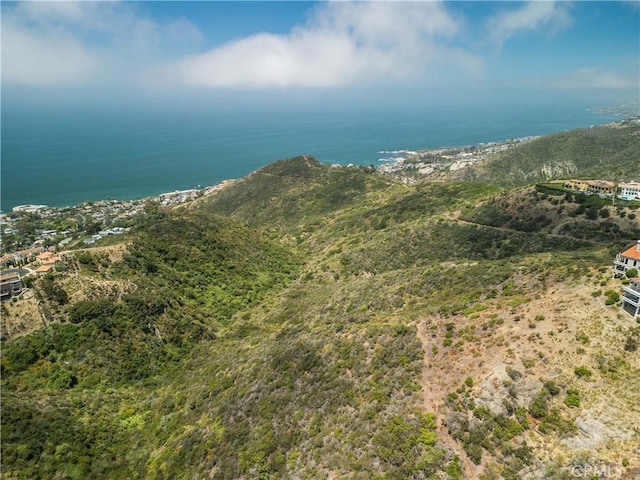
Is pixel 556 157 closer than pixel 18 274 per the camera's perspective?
No

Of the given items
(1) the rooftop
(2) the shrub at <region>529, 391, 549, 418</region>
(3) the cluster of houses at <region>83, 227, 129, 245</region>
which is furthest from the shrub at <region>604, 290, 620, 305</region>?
(3) the cluster of houses at <region>83, 227, 129, 245</region>

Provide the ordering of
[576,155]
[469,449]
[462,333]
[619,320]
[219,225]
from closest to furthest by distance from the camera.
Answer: [469,449], [619,320], [462,333], [219,225], [576,155]

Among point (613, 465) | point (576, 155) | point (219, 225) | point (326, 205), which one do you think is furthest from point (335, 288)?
point (576, 155)

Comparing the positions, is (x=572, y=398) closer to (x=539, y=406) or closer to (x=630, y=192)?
(x=539, y=406)

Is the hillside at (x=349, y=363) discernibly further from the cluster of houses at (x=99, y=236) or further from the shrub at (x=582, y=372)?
the cluster of houses at (x=99, y=236)

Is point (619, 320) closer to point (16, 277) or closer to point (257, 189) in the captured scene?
point (16, 277)

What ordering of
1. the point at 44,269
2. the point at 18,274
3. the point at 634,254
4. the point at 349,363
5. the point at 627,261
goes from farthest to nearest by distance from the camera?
the point at 44,269 < the point at 18,274 < the point at 349,363 < the point at 627,261 < the point at 634,254

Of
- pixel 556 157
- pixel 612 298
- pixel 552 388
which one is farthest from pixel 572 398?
pixel 556 157
